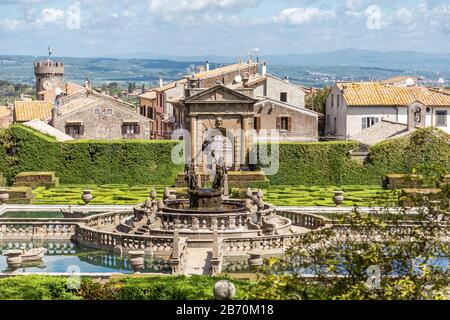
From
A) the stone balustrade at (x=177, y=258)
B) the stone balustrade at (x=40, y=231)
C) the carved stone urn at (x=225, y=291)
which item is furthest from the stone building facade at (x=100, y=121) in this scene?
the carved stone urn at (x=225, y=291)

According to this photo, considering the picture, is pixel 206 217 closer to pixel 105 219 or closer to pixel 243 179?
pixel 105 219

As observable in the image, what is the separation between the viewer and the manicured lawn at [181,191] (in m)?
52.2

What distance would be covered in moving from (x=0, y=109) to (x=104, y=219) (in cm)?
8353

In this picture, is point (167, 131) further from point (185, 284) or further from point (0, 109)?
point (185, 284)

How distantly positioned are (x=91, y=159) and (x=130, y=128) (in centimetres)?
1549

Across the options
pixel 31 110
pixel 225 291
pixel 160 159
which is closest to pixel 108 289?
pixel 225 291

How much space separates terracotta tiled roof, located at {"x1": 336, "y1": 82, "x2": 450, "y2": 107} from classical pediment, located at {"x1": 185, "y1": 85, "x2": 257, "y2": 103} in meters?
15.6

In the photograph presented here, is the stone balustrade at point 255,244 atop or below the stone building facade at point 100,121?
below

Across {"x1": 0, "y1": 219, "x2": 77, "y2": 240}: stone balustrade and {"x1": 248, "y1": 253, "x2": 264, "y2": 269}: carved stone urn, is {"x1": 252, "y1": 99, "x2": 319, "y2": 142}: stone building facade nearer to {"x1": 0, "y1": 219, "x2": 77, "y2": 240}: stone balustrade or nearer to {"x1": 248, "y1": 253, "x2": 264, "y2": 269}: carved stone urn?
{"x1": 0, "y1": 219, "x2": 77, "y2": 240}: stone balustrade

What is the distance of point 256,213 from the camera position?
40.3 metres

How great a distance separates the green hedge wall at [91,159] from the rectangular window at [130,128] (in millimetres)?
14510

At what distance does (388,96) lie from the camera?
77062 millimetres

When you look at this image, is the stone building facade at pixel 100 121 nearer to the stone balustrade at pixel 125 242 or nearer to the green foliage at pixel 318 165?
the green foliage at pixel 318 165
